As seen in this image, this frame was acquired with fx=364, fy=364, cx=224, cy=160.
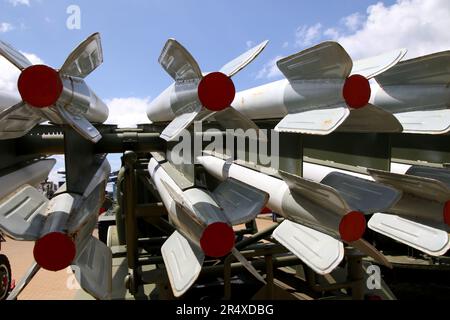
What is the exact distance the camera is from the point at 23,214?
10.3 ft

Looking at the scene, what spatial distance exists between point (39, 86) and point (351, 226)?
2.62 meters

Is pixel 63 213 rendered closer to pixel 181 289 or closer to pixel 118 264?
pixel 181 289

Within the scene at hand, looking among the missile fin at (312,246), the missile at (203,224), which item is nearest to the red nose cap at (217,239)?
the missile at (203,224)

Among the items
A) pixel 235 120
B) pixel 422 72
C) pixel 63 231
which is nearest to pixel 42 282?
pixel 63 231

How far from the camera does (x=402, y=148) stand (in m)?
4.07

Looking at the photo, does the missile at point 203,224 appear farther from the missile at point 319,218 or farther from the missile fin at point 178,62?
the missile fin at point 178,62

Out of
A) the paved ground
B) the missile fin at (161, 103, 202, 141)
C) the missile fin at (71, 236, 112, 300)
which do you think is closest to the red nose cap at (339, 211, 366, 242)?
the missile fin at (161, 103, 202, 141)

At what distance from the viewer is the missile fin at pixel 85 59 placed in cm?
291

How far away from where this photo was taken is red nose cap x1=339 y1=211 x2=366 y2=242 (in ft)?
9.67

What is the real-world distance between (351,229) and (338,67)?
4.30ft

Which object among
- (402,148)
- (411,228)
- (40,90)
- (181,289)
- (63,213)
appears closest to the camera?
(40,90)

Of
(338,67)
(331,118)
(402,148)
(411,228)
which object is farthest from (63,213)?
(402,148)

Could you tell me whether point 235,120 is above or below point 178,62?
below

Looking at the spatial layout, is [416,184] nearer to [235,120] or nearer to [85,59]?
[235,120]
